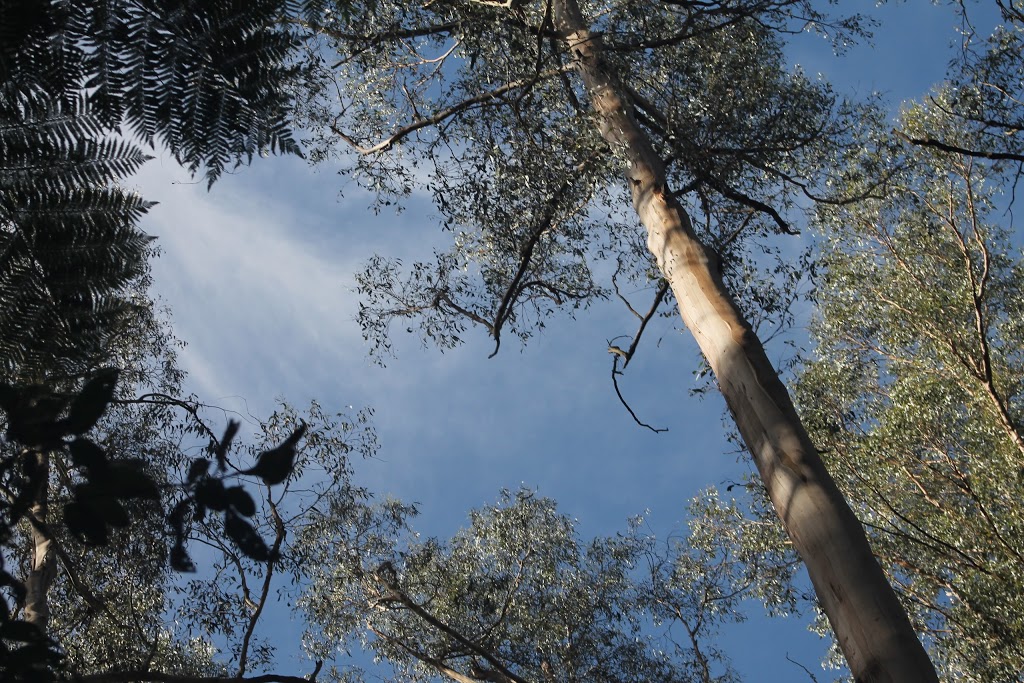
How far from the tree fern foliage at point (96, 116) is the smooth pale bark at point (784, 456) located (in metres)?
A: 2.80

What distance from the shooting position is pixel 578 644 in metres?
10.3

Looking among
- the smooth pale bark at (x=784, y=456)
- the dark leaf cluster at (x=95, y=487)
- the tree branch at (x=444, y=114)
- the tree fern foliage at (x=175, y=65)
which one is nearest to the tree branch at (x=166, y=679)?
the dark leaf cluster at (x=95, y=487)

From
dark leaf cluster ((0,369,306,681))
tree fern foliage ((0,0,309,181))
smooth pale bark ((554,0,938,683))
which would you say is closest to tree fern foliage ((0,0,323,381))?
tree fern foliage ((0,0,309,181))

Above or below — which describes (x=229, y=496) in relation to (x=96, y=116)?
below

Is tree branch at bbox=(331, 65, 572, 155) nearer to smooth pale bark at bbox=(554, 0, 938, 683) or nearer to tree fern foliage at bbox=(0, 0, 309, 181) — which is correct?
smooth pale bark at bbox=(554, 0, 938, 683)

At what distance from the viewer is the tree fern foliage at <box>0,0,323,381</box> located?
5.88 feet

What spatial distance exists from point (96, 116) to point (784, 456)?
3.17m

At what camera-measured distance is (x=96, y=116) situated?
1856 mm

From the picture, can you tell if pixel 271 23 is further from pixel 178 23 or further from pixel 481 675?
pixel 481 675

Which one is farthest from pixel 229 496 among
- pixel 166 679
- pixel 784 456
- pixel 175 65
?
pixel 784 456

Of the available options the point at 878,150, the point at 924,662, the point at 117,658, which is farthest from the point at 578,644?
the point at 924,662

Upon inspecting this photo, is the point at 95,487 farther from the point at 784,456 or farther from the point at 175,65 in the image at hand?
the point at 784,456

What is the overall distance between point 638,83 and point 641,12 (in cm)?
70

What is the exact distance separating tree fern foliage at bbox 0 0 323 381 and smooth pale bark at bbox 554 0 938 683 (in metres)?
2.80
